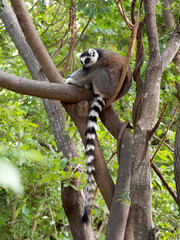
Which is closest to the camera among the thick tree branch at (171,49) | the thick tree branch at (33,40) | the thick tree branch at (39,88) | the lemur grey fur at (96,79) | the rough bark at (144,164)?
the rough bark at (144,164)

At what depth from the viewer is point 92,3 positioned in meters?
3.39

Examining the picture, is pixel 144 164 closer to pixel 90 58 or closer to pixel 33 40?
pixel 33 40

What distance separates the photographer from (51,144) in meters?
5.97

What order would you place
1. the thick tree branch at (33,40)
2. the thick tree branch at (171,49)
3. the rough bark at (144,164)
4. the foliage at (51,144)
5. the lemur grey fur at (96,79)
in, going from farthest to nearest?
the foliage at (51,144)
the thick tree branch at (33,40)
the lemur grey fur at (96,79)
the thick tree branch at (171,49)
the rough bark at (144,164)

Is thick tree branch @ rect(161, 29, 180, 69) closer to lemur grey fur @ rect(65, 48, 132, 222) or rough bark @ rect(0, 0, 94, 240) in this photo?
lemur grey fur @ rect(65, 48, 132, 222)

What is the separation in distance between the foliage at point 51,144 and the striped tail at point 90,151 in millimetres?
196

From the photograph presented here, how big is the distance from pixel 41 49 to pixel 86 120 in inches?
36.7

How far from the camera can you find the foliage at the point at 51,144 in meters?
3.52

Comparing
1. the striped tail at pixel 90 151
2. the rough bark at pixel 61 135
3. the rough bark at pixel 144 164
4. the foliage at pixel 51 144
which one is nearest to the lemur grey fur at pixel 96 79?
the striped tail at pixel 90 151

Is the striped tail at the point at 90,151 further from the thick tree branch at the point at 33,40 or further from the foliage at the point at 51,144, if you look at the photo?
the thick tree branch at the point at 33,40

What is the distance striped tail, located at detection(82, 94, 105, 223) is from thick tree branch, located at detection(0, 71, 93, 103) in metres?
0.26

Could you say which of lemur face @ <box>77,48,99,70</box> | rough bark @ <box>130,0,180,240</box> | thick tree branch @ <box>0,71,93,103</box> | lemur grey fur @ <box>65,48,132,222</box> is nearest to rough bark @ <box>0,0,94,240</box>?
lemur grey fur @ <box>65,48,132,222</box>

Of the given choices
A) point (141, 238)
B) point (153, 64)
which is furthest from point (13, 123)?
point (141, 238)

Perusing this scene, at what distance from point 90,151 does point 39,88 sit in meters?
0.82
